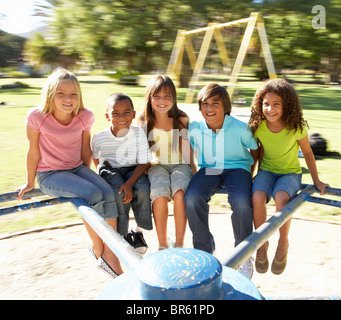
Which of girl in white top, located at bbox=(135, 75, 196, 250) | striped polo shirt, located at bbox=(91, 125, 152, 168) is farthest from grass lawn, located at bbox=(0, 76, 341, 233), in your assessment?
girl in white top, located at bbox=(135, 75, 196, 250)

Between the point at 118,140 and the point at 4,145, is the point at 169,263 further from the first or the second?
the point at 4,145

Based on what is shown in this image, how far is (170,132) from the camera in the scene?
302cm

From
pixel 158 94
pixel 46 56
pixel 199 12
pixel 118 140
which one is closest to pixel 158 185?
pixel 118 140

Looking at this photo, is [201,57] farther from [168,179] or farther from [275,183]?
[275,183]

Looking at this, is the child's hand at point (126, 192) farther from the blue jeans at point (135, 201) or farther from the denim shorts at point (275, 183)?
the denim shorts at point (275, 183)

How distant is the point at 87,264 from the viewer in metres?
3.05

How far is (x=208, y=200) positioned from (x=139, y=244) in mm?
858

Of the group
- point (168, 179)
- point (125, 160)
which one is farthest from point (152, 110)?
point (168, 179)

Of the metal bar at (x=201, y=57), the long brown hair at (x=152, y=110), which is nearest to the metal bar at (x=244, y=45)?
the metal bar at (x=201, y=57)

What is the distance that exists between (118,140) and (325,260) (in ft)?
5.86

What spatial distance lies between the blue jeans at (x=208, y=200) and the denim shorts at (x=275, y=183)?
73 mm

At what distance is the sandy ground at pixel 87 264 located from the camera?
2.63 meters

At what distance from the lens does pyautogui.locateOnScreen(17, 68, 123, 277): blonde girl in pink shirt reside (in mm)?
2537
